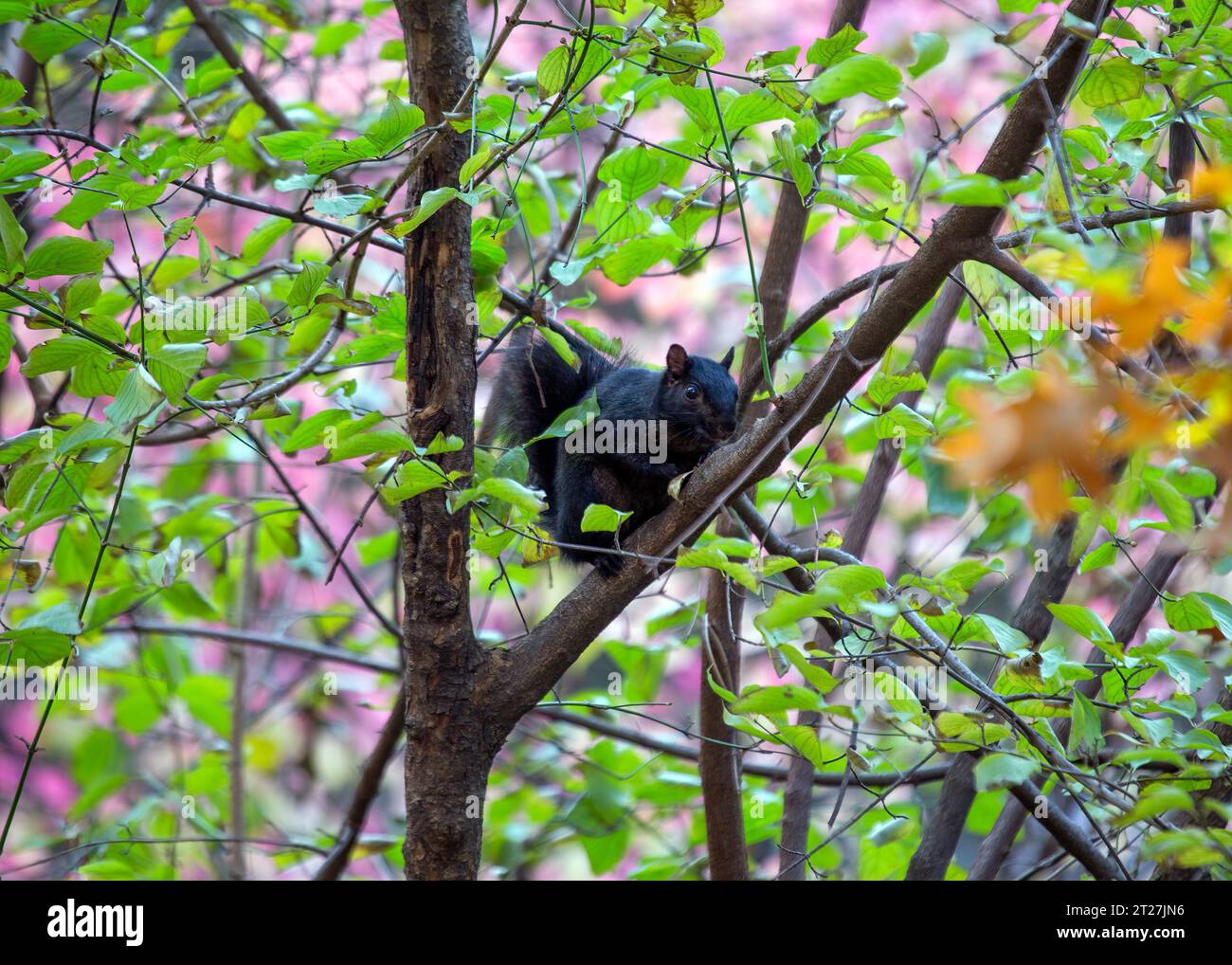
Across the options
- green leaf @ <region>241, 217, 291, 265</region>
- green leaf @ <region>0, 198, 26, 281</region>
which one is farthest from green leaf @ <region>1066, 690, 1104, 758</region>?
green leaf @ <region>0, 198, 26, 281</region>

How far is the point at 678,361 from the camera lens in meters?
2.79

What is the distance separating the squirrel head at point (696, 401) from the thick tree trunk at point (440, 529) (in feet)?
3.00

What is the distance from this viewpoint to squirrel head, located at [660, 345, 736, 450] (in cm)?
274

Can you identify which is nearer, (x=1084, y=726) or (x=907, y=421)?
(x=1084, y=726)

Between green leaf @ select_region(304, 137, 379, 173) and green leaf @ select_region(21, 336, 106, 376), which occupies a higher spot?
green leaf @ select_region(304, 137, 379, 173)

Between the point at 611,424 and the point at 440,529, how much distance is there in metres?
0.96

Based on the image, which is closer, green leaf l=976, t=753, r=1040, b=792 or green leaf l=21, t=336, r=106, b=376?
green leaf l=976, t=753, r=1040, b=792

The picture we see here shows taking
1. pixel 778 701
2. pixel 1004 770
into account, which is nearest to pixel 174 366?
pixel 778 701

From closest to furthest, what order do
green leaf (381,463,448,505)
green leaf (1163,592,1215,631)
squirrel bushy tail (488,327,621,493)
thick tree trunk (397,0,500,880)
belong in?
1. green leaf (381,463,448,505)
2. green leaf (1163,592,1215,631)
3. thick tree trunk (397,0,500,880)
4. squirrel bushy tail (488,327,621,493)

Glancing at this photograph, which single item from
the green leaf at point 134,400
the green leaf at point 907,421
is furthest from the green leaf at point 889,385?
the green leaf at point 134,400

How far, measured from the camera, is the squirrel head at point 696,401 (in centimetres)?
274

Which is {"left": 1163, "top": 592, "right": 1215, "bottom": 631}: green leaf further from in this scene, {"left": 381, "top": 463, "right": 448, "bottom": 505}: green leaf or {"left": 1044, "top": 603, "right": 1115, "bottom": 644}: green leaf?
{"left": 381, "top": 463, "right": 448, "bottom": 505}: green leaf

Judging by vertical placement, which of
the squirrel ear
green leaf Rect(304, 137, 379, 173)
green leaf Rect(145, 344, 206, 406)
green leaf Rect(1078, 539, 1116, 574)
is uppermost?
the squirrel ear

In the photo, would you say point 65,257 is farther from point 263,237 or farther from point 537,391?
point 537,391
